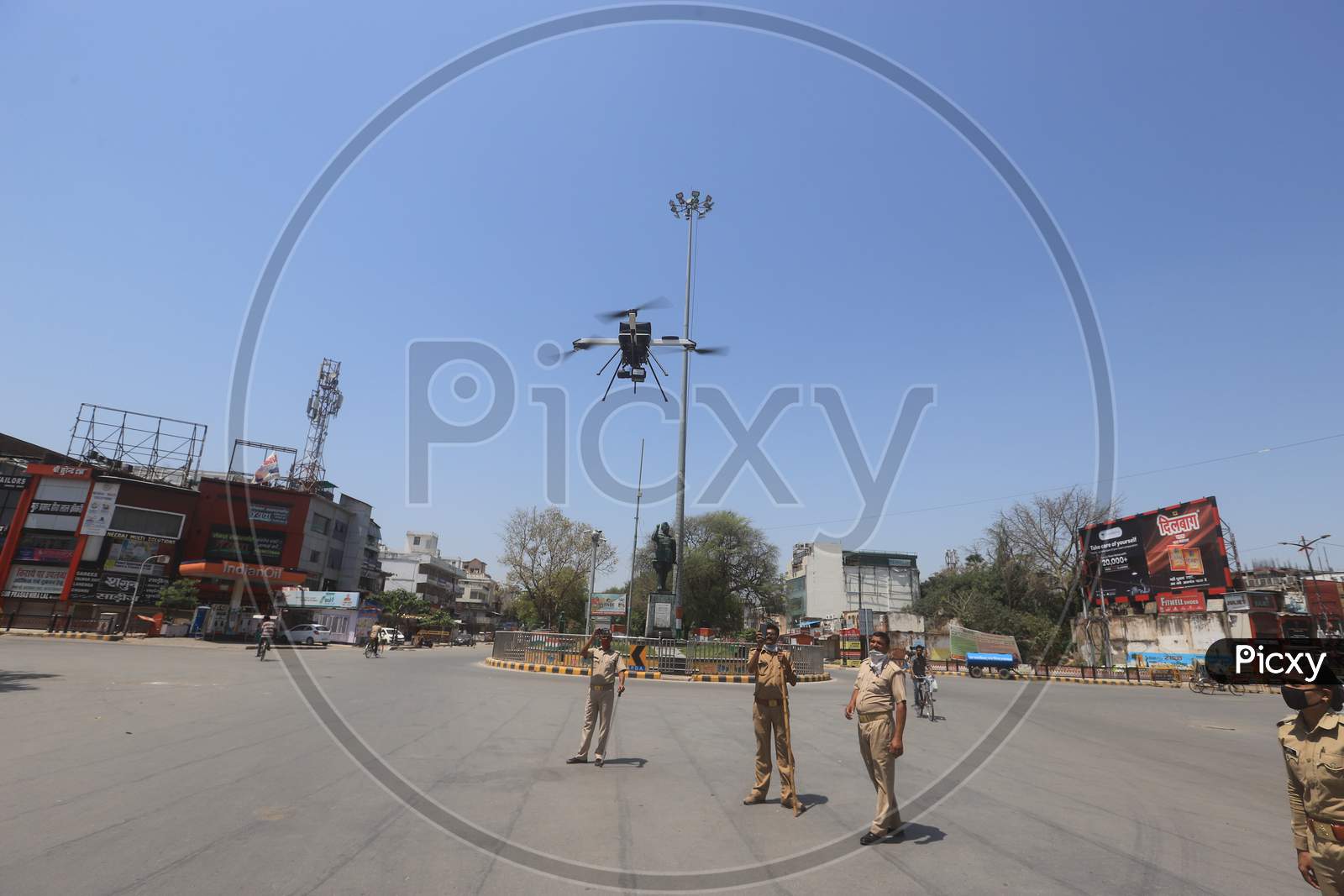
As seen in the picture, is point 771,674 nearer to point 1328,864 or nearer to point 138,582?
point 1328,864

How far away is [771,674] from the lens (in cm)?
648

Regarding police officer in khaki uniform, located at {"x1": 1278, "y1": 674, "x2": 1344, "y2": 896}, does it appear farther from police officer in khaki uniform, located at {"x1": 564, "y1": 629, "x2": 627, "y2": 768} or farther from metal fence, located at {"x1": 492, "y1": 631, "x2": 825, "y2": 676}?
metal fence, located at {"x1": 492, "y1": 631, "x2": 825, "y2": 676}

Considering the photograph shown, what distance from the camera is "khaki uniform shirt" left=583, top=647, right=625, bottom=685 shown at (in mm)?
7949

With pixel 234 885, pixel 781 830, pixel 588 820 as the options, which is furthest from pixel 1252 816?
pixel 234 885

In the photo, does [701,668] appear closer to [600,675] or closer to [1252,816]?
[600,675]

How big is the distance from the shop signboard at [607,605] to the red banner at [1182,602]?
43.4 m

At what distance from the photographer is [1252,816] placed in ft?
21.3

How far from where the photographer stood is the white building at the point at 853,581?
76.4 m

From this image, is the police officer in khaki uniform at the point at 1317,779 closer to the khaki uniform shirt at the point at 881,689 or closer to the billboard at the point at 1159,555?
the khaki uniform shirt at the point at 881,689

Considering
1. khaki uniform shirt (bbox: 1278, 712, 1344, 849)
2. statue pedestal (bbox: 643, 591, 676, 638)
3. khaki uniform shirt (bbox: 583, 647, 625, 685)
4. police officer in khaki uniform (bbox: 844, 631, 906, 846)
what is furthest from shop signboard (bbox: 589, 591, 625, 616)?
khaki uniform shirt (bbox: 1278, 712, 1344, 849)

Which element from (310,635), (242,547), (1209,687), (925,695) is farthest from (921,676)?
(242,547)

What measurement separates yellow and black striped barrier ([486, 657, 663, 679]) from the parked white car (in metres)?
21.3

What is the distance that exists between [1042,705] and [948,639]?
31.3m

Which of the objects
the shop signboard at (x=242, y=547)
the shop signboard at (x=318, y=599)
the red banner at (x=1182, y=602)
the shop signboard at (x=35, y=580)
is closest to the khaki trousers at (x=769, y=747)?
the red banner at (x=1182, y=602)
